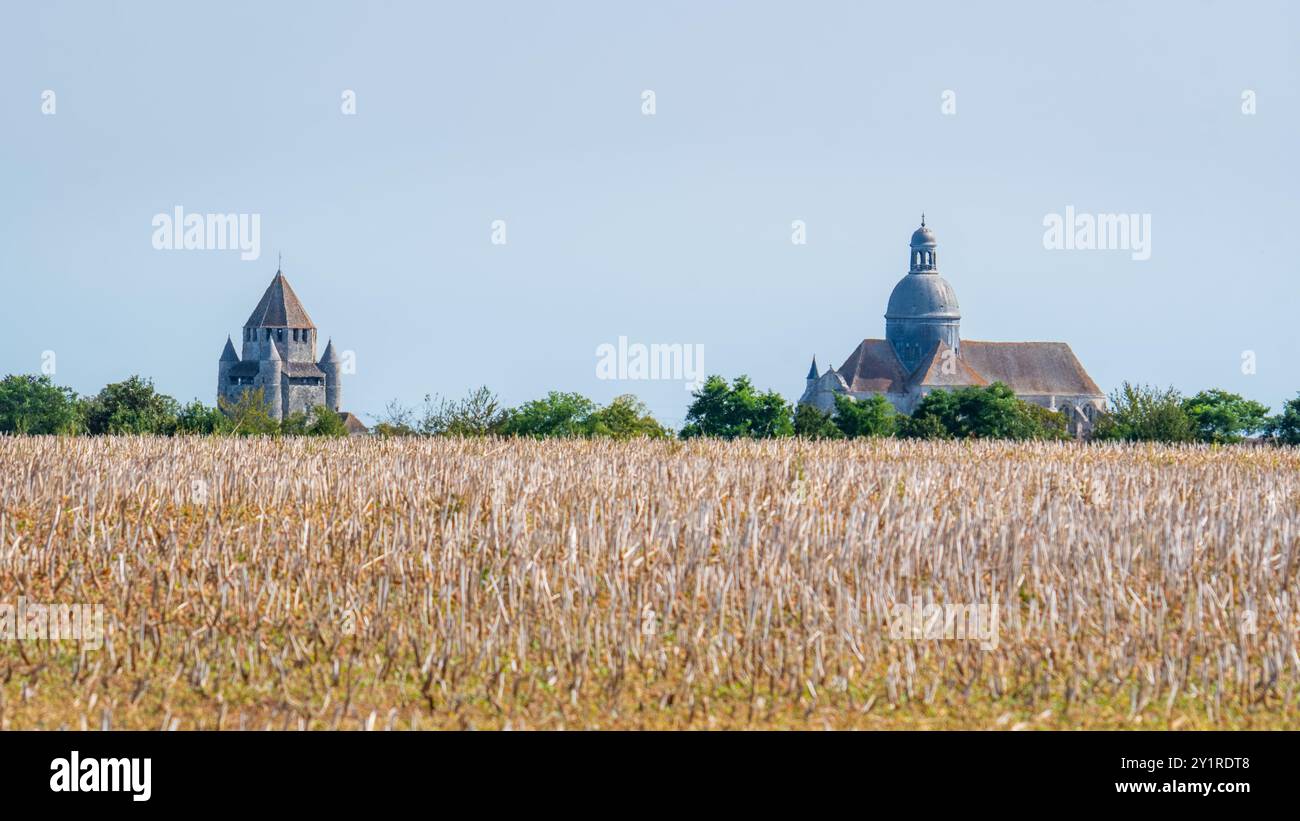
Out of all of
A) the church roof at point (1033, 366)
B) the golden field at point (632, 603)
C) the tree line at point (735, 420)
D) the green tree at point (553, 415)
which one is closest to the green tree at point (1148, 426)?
the tree line at point (735, 420)

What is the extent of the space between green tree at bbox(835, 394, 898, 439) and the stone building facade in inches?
3896

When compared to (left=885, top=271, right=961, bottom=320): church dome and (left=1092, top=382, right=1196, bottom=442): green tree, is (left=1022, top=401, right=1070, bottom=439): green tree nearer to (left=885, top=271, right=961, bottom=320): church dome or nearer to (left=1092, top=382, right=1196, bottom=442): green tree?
(left=1092, top=382, right=1196, bottom=442): green tree

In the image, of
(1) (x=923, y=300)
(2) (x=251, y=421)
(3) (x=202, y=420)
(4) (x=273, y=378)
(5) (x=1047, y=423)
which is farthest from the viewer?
(1) (x=923, y=300)

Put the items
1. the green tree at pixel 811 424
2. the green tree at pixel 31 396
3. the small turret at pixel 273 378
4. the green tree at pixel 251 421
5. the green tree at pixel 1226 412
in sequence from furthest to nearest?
1. the small turret at pixel 273 378
2. the green tree at pixel 31 396
3. the green tree at pixel 1226 412
4. the green tree at pixel 811 424
5. the green tree at pixel 251 421

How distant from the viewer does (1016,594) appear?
1518 centimetres

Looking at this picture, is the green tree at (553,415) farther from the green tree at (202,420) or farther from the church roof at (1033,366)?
the church roof at (1033,366)

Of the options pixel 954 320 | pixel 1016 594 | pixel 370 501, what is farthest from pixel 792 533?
pixel 954 320

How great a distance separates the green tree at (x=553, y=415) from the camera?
7200cm

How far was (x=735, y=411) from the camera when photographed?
276 feet

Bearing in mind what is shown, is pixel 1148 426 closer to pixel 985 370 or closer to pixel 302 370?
pixel 985 370

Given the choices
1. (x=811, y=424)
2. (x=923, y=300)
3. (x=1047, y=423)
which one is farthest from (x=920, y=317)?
(x=811, y=424)

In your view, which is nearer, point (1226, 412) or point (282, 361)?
point (1226, 412)

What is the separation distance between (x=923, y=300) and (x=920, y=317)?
2446 millimetres

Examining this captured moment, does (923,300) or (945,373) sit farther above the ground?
(923,300)
